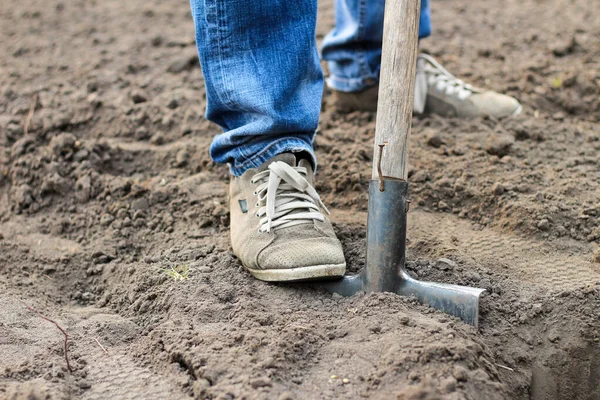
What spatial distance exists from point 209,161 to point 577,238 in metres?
1.47

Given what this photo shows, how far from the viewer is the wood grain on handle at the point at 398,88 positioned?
1.90 metres

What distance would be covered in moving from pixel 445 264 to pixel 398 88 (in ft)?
1.94

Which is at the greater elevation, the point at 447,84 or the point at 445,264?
the point at 447,84

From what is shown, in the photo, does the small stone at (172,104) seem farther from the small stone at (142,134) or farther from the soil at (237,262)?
the small stone at (142,134)

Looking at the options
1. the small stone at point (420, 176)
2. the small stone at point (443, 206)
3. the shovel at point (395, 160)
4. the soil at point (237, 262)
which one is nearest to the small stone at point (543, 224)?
the soil at point (237, 262)

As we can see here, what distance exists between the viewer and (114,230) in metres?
2.53

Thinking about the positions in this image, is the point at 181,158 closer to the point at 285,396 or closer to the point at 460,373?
the point at 285,396

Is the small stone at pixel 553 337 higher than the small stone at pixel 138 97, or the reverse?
the small stone at pixel 138 97

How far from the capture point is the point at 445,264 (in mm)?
2121

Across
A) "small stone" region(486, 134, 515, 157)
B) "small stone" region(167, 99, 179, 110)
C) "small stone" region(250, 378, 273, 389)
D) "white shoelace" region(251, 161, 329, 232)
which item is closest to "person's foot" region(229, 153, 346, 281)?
"white shoelace" region(251, 161, 329, 232)

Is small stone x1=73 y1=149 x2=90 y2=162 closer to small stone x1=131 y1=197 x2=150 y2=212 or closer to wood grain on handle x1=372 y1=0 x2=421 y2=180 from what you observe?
small stone x1=131 y1=197 x2=150 y2=212

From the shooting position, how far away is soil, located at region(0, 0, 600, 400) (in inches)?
67.1

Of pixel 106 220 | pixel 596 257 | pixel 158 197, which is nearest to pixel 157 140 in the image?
pixel 158 197

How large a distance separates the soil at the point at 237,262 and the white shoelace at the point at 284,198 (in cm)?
19
